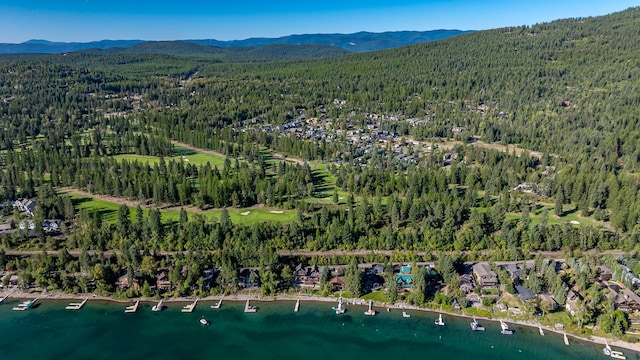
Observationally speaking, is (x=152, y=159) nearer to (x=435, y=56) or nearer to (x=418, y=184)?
(x=418, y=184)

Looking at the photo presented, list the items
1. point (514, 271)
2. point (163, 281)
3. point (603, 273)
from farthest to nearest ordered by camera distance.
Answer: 1. point (603, 273)
2. point (514, 271)
3. point (163, 281)

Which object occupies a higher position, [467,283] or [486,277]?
[486,277]

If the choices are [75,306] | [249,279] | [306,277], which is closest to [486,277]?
[306,277]

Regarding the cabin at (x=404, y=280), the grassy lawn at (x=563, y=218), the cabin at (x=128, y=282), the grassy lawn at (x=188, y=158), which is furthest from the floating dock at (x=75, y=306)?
the grassy lawn at (x=563, y=218)

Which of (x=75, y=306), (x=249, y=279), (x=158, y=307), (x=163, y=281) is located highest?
(x=249, y=279)

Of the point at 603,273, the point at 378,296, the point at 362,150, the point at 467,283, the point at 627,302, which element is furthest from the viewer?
the point at 362,150

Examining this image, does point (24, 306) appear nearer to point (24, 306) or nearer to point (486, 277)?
point (24, 306)
